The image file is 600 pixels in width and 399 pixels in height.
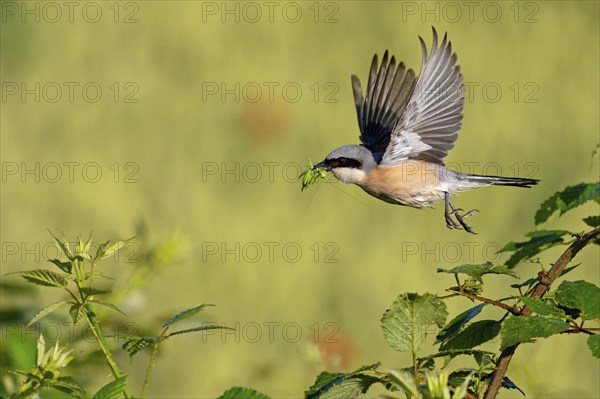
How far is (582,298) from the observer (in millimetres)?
1638

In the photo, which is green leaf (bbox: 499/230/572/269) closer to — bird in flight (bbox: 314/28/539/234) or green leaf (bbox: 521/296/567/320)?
green leaf (bbox: 521/296/567/320)

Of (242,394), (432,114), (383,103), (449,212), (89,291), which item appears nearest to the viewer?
(242,394)

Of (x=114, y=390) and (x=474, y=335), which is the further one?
(x=474, y=335)

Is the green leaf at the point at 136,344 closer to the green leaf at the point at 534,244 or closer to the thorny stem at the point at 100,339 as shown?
the thorny stem at the point at 100,339

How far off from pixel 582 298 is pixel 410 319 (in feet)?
0.93

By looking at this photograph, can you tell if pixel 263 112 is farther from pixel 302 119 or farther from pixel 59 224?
pixel 59 224

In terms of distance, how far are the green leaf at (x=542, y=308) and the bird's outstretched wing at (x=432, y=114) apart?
5.46ft

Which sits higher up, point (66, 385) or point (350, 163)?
point (350, 163)

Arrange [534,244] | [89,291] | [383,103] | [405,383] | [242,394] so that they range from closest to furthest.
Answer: [405,383], [242,394], [89,291], [534,244], [383,103]

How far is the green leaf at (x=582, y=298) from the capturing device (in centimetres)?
162

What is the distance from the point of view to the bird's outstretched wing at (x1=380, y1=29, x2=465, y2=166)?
3.28 metres

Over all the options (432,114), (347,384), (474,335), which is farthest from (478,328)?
(432,114)

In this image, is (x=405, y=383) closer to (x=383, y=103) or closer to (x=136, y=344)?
(x=136, y=344)

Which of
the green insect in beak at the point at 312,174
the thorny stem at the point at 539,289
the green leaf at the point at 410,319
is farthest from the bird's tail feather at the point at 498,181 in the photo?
the green leaf at the point at 410,319
